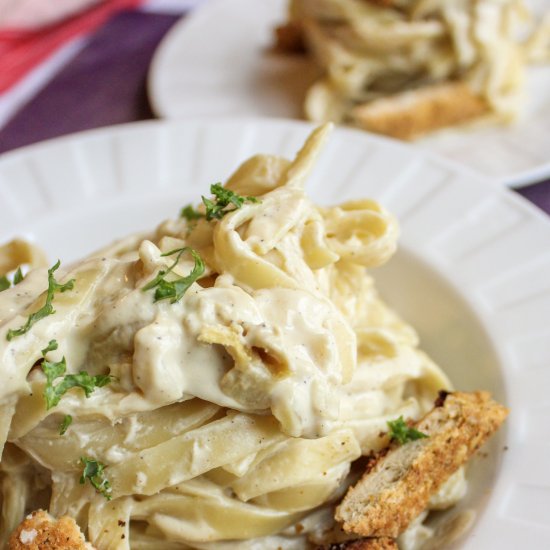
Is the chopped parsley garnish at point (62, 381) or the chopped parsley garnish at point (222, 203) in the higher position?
the chopped parsley garnish at point (222, 203)

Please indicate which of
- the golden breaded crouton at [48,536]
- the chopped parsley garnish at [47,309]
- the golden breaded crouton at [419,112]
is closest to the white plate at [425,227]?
the golden breaded crouton at [419,112]

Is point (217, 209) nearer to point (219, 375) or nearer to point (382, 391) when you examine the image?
point (219, 375)

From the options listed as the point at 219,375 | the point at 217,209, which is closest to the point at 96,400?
the point at 219,375

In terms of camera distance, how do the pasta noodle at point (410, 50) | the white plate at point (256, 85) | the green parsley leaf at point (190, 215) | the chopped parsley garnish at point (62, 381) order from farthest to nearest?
1. the pasta noodle at point (410, 50)
2. the white plate at point (256, 85)
3. the green parsley leaf at point (190, 215)
4. the chopped parsley garnish at point (62, 381)

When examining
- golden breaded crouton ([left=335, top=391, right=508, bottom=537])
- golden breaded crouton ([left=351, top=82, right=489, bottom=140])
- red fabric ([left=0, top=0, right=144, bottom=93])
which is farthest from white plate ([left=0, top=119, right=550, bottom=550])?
red fabric ([left=0, top=0, right=144, bottom=93])

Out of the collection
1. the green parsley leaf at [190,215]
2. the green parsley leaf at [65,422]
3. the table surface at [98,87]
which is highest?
the green parsley leaf at [190,215]

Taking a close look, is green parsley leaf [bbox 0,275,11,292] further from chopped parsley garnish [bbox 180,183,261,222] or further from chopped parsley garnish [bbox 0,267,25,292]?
chopped parsley garnish [bbox 180,183,261,222]

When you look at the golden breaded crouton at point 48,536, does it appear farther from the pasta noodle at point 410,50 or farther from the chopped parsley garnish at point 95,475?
the pasta noodle at point 410,50
